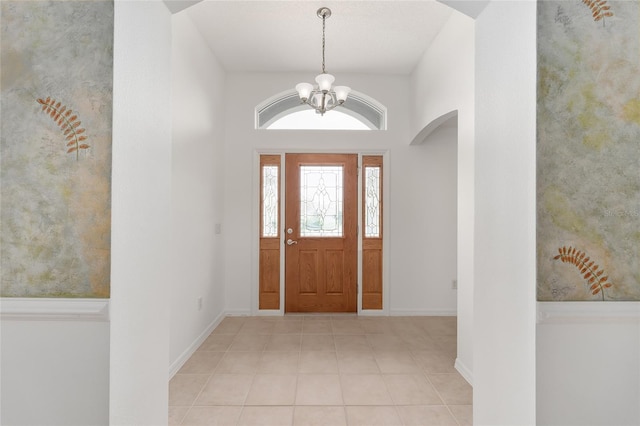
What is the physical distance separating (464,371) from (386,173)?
7.98ft

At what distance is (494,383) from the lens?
50.4 inches

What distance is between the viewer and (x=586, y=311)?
1175 millimetres

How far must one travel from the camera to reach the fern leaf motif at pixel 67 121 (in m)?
1.22

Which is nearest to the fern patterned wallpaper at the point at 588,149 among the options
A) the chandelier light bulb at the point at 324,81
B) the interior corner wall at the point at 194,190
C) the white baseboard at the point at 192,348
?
the chandelier light bulb at the point at 324,81

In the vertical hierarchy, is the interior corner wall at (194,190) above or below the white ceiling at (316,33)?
below

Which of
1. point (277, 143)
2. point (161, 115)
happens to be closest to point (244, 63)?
point (277, 143)

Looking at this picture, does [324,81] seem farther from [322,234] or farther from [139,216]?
[139,216]

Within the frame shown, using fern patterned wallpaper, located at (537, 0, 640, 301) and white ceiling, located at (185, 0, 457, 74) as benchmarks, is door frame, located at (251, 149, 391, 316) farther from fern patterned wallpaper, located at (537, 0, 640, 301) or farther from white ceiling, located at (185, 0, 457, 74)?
fern patterned wallpaper, located at (537, 0, 640, 301)

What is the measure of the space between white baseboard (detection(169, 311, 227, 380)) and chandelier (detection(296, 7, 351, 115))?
2.52 meters

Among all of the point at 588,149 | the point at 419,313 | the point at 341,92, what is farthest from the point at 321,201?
the point at 588,149

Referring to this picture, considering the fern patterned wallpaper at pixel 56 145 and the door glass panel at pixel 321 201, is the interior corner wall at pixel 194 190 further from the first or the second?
the fern patterned wallpaper at pixel 56 145

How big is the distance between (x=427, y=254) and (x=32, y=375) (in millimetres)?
3970

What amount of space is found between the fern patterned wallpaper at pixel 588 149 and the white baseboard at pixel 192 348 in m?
2.62

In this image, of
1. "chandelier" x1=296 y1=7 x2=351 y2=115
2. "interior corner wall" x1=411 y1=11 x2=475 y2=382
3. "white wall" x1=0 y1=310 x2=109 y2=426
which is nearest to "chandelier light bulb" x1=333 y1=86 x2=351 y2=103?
"chandelier" x1=296 y1=7 x2=351 y2=115
